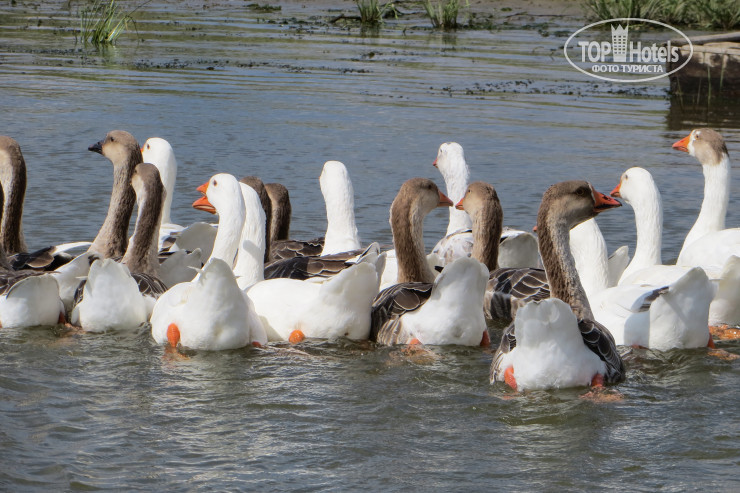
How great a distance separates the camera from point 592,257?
8.23 metres

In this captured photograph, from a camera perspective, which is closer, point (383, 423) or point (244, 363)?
point (383, 423)

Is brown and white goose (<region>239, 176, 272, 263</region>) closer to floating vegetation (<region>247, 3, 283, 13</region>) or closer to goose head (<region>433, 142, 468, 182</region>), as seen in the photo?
goose head (<region>433, 142, 468, 182</region>)

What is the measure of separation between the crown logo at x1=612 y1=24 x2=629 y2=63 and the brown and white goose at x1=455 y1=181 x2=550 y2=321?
18043 mm

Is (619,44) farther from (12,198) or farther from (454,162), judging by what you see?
(12,198)

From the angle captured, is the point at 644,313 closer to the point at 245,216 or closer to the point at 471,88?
the point at 245,216

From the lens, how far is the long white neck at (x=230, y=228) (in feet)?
25.3

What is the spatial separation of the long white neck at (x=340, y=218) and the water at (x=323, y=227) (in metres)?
1.25

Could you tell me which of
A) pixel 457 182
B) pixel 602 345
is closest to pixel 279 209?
pixel 457 182

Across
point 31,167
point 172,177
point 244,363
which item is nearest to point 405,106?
point 31,167

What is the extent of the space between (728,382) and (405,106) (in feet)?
39.6

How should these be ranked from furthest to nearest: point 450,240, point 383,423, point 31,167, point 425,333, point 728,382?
point 31,167, point 450,240, point 425,333, point 728,382, point 383,423

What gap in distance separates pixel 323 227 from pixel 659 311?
15.4 ft

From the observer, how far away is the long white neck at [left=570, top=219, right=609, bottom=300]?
816 centimetres

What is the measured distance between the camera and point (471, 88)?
2033cm
